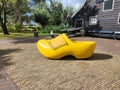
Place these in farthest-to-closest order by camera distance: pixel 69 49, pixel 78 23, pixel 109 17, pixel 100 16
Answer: pixel 78 23
pixel 100 16
pixel 109 17
pixel 69 49

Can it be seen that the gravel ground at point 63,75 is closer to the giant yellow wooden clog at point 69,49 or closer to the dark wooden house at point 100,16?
the giant yellow wooden clog at point 69,49

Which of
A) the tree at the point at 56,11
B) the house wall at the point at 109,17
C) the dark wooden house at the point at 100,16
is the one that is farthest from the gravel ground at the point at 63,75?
the tree at the point at 56,11

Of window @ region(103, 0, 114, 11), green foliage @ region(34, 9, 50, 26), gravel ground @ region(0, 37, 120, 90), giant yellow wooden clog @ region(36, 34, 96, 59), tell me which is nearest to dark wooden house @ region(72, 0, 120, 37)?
window @ region(103, 0, 114, 11)

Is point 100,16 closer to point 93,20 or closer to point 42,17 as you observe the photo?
point 93,20

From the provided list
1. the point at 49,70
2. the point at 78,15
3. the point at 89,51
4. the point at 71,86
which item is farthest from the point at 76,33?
the point at 71,86

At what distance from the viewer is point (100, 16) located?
16.1 metres

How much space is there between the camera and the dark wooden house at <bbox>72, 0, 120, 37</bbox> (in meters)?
14.3

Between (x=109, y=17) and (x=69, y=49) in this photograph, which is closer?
(x=69, y=49)

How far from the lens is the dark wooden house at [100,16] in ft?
47.0

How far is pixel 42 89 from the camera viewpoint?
389 cm

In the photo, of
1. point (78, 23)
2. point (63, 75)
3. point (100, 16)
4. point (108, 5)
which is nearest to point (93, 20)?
point (100, 16)

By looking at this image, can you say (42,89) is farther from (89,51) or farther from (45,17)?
(45,17)

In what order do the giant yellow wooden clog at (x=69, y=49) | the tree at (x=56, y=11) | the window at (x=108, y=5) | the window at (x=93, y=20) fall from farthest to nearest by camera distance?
1. the tree at (x=56, y=11)
2. the window at (x=93, y=20)
3. the window at (x=108, y=5)
4. the giant yellow wooden clog at (x=69, y=49)

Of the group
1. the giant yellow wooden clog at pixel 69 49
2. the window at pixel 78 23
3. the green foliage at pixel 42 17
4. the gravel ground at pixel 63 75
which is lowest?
the gravel ground at pixel 63 75
